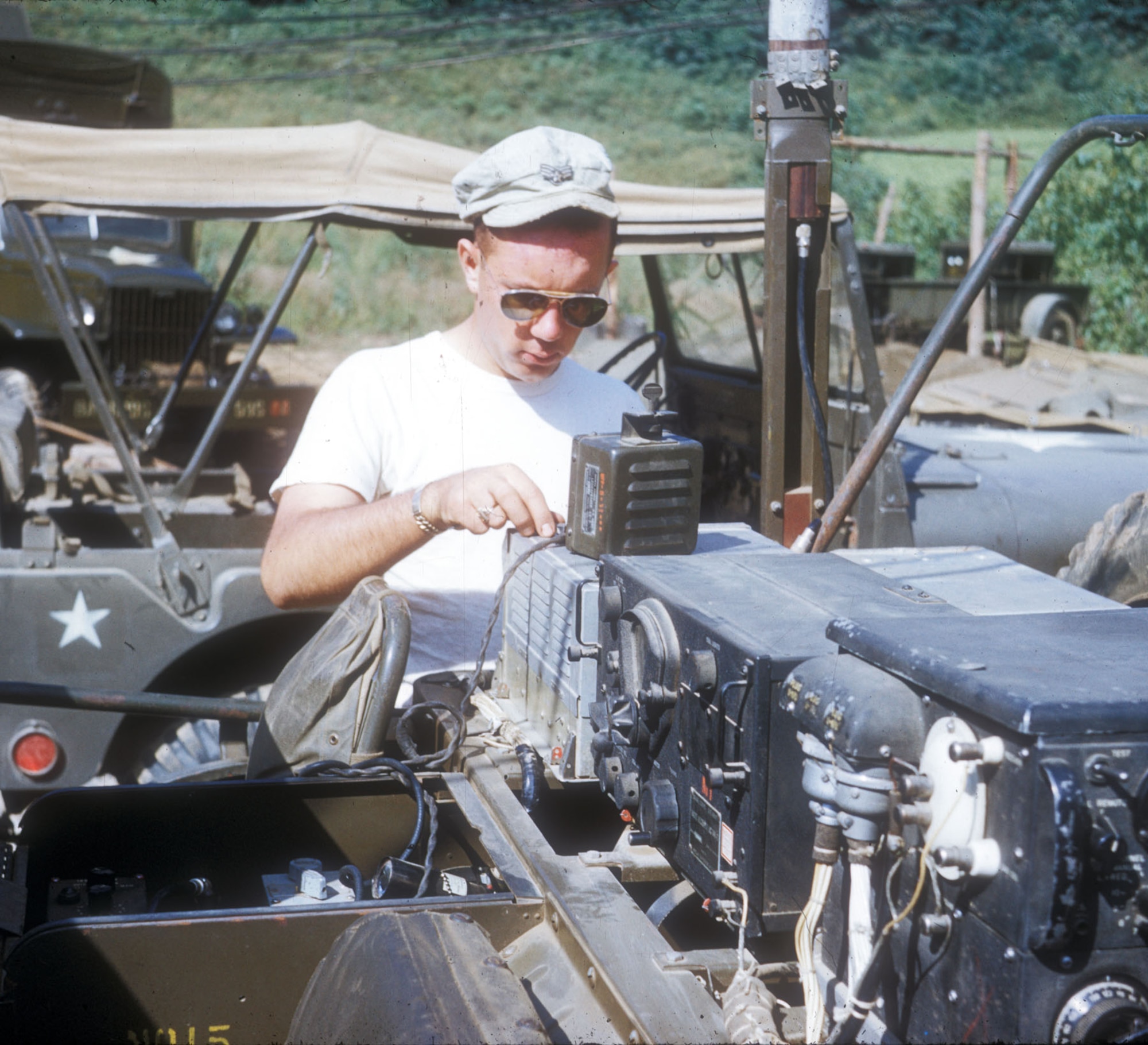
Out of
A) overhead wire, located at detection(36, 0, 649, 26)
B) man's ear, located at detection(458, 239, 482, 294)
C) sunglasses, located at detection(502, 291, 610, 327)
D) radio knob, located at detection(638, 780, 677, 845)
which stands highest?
overhead wire, located at detection(36, 0, 649, 26)

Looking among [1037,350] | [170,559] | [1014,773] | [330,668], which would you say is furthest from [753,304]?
[1037,350]

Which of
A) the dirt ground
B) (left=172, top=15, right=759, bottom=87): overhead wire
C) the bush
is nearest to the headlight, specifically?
the dirt ground

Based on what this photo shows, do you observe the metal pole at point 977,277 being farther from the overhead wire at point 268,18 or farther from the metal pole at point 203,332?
the overhead wire at point 268,18

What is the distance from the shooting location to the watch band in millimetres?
2430

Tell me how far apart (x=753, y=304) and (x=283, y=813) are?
405cm

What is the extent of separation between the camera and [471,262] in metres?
3.00

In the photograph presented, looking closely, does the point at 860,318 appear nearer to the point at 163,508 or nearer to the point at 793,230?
the point at 793,230

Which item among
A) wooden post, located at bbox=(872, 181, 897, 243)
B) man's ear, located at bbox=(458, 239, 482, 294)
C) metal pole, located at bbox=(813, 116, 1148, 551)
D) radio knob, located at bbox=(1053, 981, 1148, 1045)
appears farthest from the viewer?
wooden post, located at bbox=(872, 181, 897, 243)

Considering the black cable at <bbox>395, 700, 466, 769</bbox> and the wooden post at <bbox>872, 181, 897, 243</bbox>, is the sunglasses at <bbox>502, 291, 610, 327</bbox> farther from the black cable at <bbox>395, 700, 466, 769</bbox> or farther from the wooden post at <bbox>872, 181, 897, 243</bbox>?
the wooden post at <bbox>872, 181, 897, 243</bbox>

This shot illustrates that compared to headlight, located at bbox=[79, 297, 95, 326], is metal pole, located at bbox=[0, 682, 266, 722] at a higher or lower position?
lower

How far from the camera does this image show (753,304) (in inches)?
225

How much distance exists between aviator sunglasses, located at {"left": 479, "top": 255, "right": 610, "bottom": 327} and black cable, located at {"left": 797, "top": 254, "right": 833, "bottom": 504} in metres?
0.90

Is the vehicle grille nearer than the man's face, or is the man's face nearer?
the man's face

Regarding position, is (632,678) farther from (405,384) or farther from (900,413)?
(405,384)
